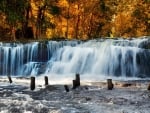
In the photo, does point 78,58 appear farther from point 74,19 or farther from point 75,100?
point 74,19

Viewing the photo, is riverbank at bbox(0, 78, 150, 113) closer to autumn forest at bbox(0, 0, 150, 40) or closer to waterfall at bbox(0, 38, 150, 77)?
waterfall at bbox(0, 38, 150, 77)

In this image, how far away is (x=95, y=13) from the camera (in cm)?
5700

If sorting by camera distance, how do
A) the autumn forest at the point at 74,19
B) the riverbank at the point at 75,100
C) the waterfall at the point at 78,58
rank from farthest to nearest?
the autumn forest at the point at 74,19 < the waterfall at the point at 78,58 < the riverbank at the point at 75,100

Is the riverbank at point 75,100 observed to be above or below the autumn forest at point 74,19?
below

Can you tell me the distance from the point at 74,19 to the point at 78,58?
1980 centimetres

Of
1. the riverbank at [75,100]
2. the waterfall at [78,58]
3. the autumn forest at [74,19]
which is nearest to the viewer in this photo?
the riverbank at [75,100]

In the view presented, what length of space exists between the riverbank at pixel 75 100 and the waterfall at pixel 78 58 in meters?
11.1

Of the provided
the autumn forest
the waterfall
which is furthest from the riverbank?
the autumn forest

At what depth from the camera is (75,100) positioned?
1944 centimetres

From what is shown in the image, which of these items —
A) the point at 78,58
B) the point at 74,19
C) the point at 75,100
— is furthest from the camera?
A: the point at 74,19

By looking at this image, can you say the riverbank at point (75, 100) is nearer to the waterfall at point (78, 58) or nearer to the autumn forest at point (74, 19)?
the waterfall at point (78, 58)

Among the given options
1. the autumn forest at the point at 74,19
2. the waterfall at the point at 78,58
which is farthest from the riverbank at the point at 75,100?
the autumn forest at the point at 74,19

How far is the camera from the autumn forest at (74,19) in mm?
53469

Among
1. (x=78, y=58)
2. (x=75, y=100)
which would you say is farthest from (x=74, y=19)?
(x=75, y=100)
